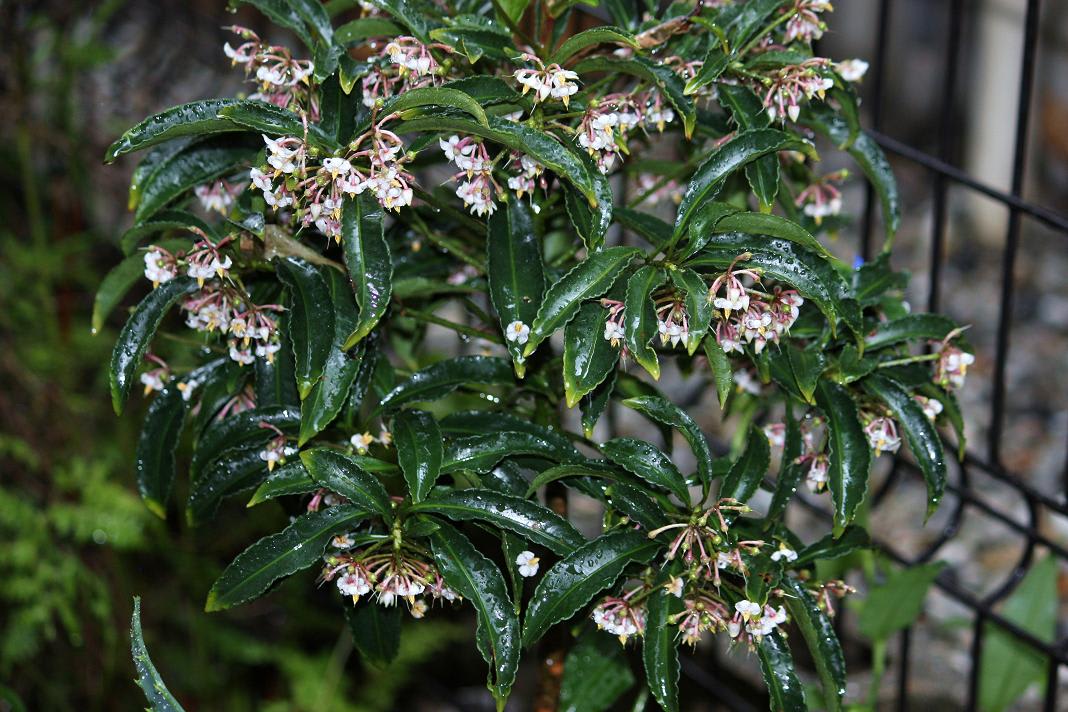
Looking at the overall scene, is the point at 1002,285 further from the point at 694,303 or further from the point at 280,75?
the point at 280,75

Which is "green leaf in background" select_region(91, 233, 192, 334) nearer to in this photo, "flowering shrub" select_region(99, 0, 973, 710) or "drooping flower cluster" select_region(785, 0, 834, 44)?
"flowering shrub" select_region(99, 0, 973, 710)

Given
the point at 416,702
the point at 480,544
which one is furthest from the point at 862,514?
the point at 416,702

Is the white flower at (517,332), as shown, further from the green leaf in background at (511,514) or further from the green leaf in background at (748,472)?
the green leaf in background at (748,472)

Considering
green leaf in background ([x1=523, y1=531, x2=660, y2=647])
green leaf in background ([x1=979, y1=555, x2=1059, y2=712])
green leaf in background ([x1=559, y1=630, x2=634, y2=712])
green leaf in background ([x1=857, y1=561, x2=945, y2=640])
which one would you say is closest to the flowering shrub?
green leaf in background ([x1=523, y1=531, x2=660, y2=647])

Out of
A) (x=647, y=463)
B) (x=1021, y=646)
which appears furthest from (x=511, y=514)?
(x=1021, y=646)

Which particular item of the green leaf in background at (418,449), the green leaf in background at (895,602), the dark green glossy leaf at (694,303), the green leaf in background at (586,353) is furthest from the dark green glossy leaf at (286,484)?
the green leaf in background at (895,602)

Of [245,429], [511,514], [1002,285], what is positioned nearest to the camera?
[511,514]

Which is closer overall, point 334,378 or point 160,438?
point 334,378
